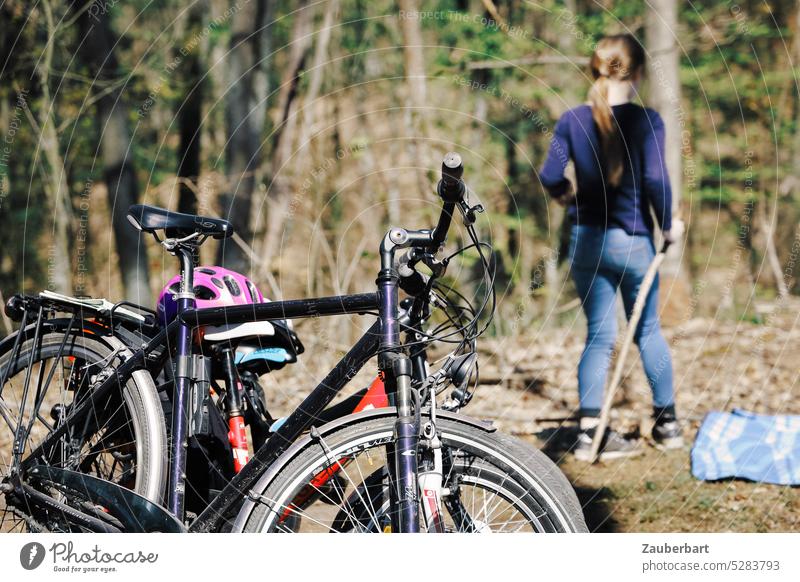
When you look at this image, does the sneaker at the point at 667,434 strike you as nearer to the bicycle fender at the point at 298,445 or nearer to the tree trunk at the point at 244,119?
the bicycle fender at the point at 298,445

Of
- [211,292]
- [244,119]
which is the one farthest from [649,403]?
[244,119]

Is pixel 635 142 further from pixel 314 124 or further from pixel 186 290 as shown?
pixel 314 124

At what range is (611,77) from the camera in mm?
4645

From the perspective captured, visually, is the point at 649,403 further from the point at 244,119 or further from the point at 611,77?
the point at 244,119

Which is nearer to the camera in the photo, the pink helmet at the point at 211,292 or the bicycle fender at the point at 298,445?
the bicycle fender at the point at 298,445

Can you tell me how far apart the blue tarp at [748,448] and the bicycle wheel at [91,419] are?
257 centimetres

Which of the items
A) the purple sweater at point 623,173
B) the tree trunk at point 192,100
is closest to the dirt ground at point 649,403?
the purple sweater at point 623,173

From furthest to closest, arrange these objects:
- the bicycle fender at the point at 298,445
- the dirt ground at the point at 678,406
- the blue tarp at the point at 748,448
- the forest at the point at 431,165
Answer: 1. the forest at the point at 431,165
2. the blue tarp at the point at 748,448
3. the dirt ground at the point at 678,406
4. the bicycle fender at the point at 298,445

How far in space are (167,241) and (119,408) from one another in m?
0.62

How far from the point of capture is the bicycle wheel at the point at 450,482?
2.64 meters

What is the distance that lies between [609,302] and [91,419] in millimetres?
2559

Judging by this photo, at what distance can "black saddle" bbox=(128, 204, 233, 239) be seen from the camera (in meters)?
3.15

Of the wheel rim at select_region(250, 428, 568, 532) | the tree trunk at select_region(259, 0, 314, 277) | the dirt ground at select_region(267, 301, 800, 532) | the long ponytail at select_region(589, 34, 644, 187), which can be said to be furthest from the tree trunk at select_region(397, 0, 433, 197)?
the wheel rim at select_region(250, 428, 568, 532)
